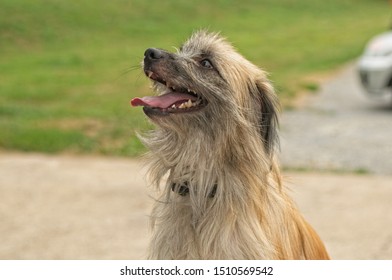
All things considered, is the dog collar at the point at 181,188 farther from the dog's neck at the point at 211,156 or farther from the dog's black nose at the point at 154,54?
the dog's black nose at the point at 154,54

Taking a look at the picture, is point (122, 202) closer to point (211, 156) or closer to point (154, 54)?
point (211, 156)

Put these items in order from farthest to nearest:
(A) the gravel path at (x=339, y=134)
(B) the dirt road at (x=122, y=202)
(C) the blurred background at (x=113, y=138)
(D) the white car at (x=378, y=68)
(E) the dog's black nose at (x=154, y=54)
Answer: (D) the white car at (x=378, y=68)
(A) the gravel path at (x=339, y=134)
(C) the blurred background at (x=113, y=138)
(B) the dirt road at (x=122, y=202)
(E) the dog's black nose at (x=154, y=54)

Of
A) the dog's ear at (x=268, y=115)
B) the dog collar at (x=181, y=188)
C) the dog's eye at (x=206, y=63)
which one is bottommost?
the dog collar at (x=181, y=188)

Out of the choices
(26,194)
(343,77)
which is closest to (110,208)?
(26,194)

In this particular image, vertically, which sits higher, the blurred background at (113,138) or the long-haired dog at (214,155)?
the blurred background at (113,138)

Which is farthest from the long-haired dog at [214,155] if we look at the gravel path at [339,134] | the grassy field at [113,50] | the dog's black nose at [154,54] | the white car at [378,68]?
the white car at [378,68]

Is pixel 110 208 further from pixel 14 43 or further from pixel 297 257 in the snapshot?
pixel 14 43

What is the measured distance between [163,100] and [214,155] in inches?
17.1

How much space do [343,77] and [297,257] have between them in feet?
54.6

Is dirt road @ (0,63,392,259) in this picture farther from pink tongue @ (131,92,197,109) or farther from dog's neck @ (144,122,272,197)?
pink tongue @ (131,92,197,109)

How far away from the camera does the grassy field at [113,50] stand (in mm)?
11477

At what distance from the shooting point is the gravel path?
10375 mm

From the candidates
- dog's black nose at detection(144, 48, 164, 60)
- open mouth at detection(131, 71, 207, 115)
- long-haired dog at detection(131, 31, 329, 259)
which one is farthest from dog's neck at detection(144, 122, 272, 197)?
dog's black nose at detection(144, 48, 164, 60)

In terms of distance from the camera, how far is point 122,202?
8305 mm
